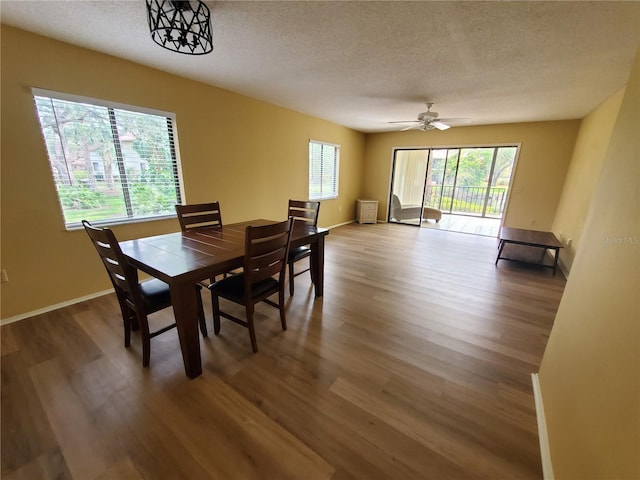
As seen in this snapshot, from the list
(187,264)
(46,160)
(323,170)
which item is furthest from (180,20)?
(323,170)

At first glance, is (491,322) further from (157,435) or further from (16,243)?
(16,243)

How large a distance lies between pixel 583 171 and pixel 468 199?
4.16 meters

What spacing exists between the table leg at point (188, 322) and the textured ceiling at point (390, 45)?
182 cm

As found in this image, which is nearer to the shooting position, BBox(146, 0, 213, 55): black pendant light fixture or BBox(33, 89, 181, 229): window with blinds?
BBox(146, 0, 213, 55): black pendant light fixture

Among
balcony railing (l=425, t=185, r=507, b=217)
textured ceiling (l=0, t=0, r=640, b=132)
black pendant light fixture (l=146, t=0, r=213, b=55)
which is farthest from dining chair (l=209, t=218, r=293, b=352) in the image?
balcony railing (l=425, t=185, r=507, b=217)

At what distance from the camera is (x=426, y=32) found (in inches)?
74.3

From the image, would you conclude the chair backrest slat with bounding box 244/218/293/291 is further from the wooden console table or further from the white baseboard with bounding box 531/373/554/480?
the wooden console table

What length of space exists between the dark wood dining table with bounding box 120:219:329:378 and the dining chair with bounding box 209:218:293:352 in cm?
12

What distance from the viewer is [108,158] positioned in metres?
2.54

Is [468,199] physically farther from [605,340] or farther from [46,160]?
[46,160]

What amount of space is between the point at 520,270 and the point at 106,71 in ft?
17.8

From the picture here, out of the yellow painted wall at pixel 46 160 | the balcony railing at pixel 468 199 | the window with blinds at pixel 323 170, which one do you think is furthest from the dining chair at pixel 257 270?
the balcony railing at pixel 468 199

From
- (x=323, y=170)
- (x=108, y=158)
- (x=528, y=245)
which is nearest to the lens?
(x=108, y=158)

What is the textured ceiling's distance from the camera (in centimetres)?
165
